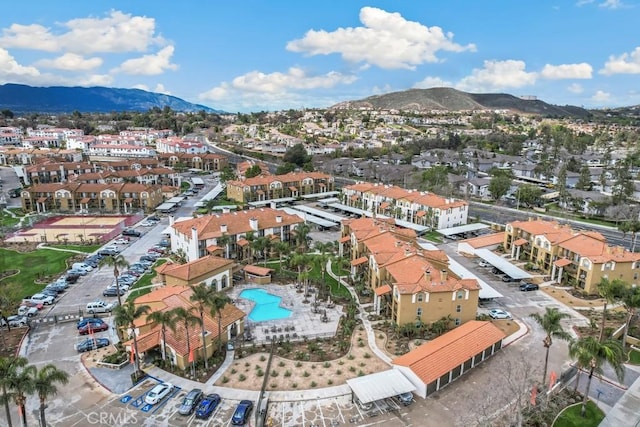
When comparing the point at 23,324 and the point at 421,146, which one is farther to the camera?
the point at 421,146

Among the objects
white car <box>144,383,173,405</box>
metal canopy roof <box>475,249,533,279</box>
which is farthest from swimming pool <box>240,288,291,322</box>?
metal canopy roof <box>475,249,533,279</box>

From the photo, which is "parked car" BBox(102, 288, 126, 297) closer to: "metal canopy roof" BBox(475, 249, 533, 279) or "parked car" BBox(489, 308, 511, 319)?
"parked car" BBox(489, 308, 511, 319)

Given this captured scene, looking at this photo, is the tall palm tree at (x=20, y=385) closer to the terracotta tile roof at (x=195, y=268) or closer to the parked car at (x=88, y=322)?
the parked car at (x=88, y=322)

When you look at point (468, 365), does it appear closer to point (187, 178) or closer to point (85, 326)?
point (85, 326)

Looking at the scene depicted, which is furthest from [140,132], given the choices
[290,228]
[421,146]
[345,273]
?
[345,273]

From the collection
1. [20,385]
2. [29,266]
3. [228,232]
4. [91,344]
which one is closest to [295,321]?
[91,344]
